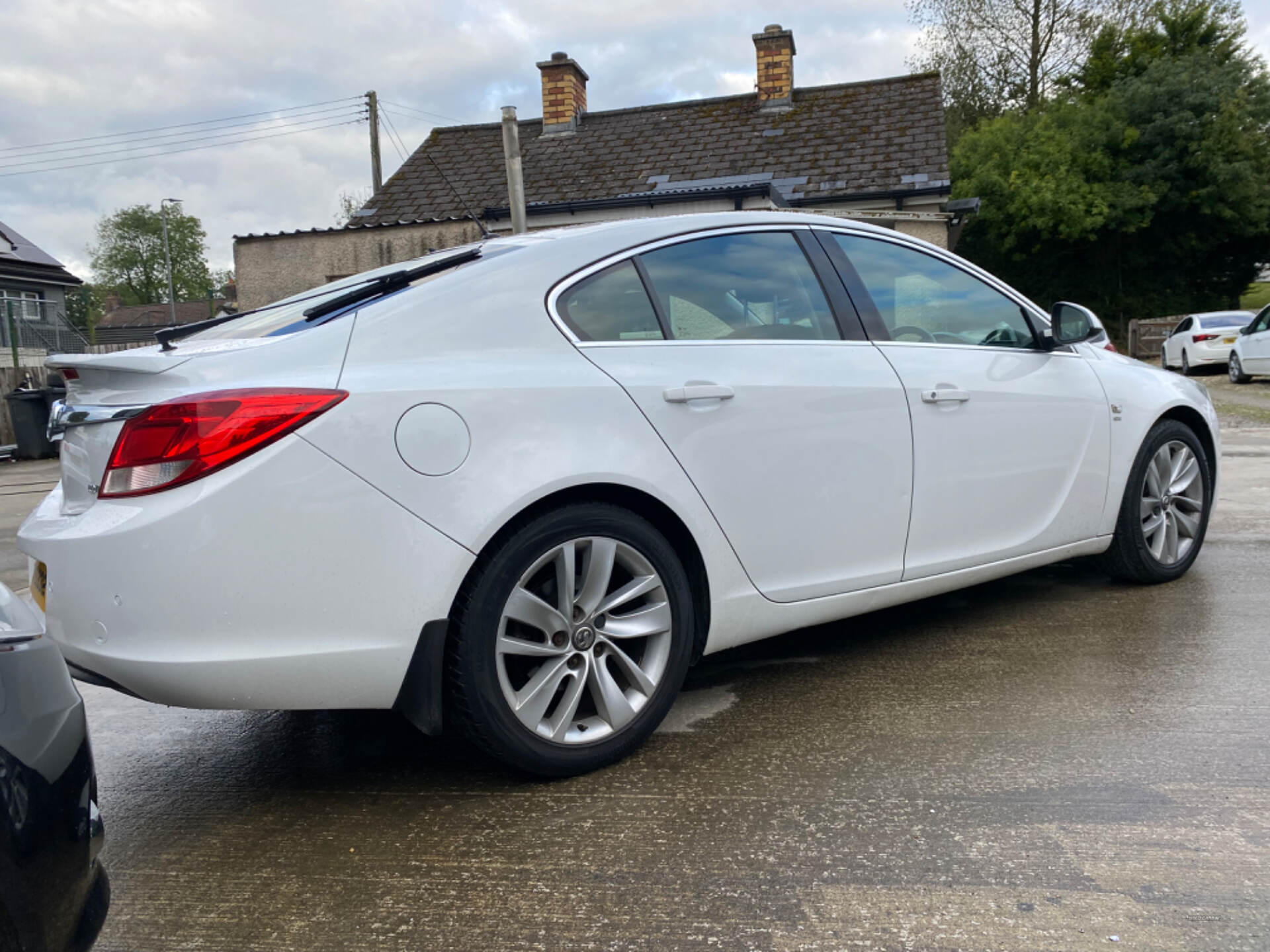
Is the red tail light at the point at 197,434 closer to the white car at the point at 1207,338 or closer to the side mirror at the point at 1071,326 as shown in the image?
the side mirror at the point at 1071,326

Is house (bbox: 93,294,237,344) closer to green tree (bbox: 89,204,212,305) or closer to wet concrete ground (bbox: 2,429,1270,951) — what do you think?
green tree (bbox: 89,204,212,305)

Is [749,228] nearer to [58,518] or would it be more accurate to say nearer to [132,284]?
[58,518]

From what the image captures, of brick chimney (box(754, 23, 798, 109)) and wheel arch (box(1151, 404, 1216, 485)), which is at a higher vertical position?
brick chimney (box(754, 23, 798, 109))

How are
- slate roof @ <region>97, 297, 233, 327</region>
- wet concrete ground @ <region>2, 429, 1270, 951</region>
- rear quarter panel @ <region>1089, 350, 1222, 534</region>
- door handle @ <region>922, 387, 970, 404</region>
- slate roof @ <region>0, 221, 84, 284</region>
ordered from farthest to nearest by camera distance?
slate roof @ <region>97, 297, 233, 327</region> → slate roof @ <region>0, 221, 84, 284</region> → rear quarter panel @ <region>1089, 350, 1222, 534</region> → door handle @ <region>922, 387, 970, 404</region> → wet concrete ground @ <region>2, 429, 1270, 951</region>

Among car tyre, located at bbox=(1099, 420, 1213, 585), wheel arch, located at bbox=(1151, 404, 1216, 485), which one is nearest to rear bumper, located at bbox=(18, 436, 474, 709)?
car tyre, located at bbox=(1099, 420, 1213, 585)

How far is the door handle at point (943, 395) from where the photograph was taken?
3.37 metres

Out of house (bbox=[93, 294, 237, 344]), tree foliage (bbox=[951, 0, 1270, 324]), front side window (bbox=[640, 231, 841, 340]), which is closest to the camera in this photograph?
front side window (bbox=[640, 231, 841, 340])

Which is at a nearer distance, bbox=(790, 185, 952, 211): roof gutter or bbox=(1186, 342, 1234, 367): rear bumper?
bbox=(790, 185, 952, 211): roof gutter

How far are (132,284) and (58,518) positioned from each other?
87049 mm

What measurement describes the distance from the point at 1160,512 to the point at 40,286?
44405mm

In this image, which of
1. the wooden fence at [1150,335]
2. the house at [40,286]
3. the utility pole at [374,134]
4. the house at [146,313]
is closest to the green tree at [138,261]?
the house at [146,313]

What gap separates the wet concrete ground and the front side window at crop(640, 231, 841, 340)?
3.87ft

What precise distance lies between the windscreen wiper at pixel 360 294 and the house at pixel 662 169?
1126 cm

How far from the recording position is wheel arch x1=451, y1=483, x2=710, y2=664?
8.13 ft
